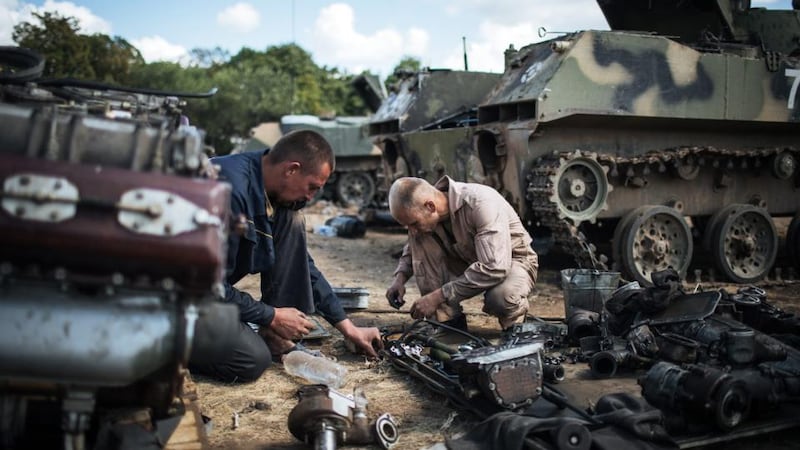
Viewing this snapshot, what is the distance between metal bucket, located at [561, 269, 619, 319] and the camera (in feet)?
17.9

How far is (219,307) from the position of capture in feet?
8.26

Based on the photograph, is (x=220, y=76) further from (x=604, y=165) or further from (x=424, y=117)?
(x=604, y=165)

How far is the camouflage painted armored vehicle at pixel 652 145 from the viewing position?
7.25 m

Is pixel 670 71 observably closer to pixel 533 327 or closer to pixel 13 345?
pixel 533 327

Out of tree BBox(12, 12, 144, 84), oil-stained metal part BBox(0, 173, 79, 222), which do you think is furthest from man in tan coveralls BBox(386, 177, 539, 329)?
tree BBox(12, 12, 144, 84)

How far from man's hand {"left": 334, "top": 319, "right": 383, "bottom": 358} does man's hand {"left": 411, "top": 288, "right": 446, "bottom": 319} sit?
0.40 metres

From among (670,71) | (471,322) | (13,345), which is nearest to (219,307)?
(13,345)

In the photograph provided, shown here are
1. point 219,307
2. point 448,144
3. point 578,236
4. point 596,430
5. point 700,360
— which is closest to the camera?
point 219,307

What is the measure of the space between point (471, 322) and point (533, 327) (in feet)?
3.67

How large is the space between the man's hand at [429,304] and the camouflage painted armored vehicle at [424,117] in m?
4.07

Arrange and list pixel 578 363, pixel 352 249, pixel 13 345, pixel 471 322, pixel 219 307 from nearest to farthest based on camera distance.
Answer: pixel 13 345, pixel 219 307, pixel 578 363, pixel 471 322, pixel 352 249

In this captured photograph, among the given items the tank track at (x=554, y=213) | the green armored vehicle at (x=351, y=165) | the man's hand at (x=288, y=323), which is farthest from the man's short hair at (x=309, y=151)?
the green armored vehicle at (x=351, y=165)

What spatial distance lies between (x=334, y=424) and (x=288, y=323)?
3.06 feet

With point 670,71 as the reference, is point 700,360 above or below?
below
